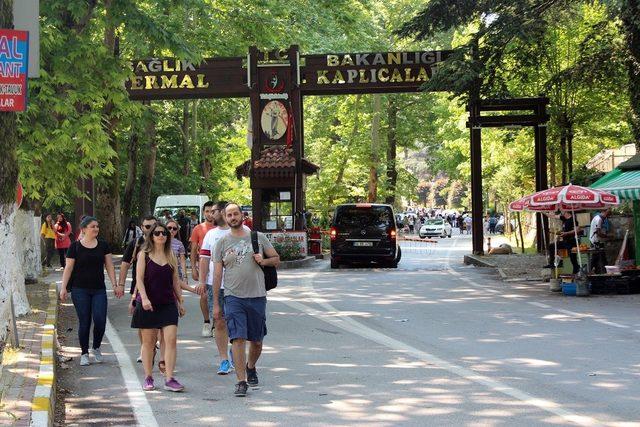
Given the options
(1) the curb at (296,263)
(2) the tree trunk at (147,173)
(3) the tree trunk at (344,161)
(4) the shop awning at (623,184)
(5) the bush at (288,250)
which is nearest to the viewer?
(4) the shop awning at (623,184)

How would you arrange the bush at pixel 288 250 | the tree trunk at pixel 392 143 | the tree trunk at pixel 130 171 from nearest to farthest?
the bush at pixel 288 250
the tree trunk at pixel 130 171
the tree trunk at pixel 392 143

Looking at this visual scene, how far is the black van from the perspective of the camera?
2903 cm

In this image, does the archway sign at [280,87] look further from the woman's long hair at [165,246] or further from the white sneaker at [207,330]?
the woman's long hair at [165,246]

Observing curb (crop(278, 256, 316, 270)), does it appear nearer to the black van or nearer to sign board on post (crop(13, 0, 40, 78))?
the black van

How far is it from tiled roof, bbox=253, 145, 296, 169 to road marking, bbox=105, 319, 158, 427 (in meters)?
20.0

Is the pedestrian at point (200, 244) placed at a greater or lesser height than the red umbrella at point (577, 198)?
lesser

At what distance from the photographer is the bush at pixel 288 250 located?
3144cm

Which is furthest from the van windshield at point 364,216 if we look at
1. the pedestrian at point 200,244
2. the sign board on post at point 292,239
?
the pedestrian at point 200,244

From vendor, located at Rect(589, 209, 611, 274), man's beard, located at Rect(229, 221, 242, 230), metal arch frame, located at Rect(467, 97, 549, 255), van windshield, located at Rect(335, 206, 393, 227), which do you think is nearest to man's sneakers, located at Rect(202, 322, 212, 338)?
man's beard, located at Rect(229, 221, 242, 230)

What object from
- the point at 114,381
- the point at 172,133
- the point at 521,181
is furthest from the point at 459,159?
the point at 114,381

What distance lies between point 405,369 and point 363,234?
18330 mm

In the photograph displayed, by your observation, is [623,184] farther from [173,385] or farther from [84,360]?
[173,385]

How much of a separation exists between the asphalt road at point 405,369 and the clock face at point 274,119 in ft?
54.3

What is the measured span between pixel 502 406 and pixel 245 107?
44.6 metres
